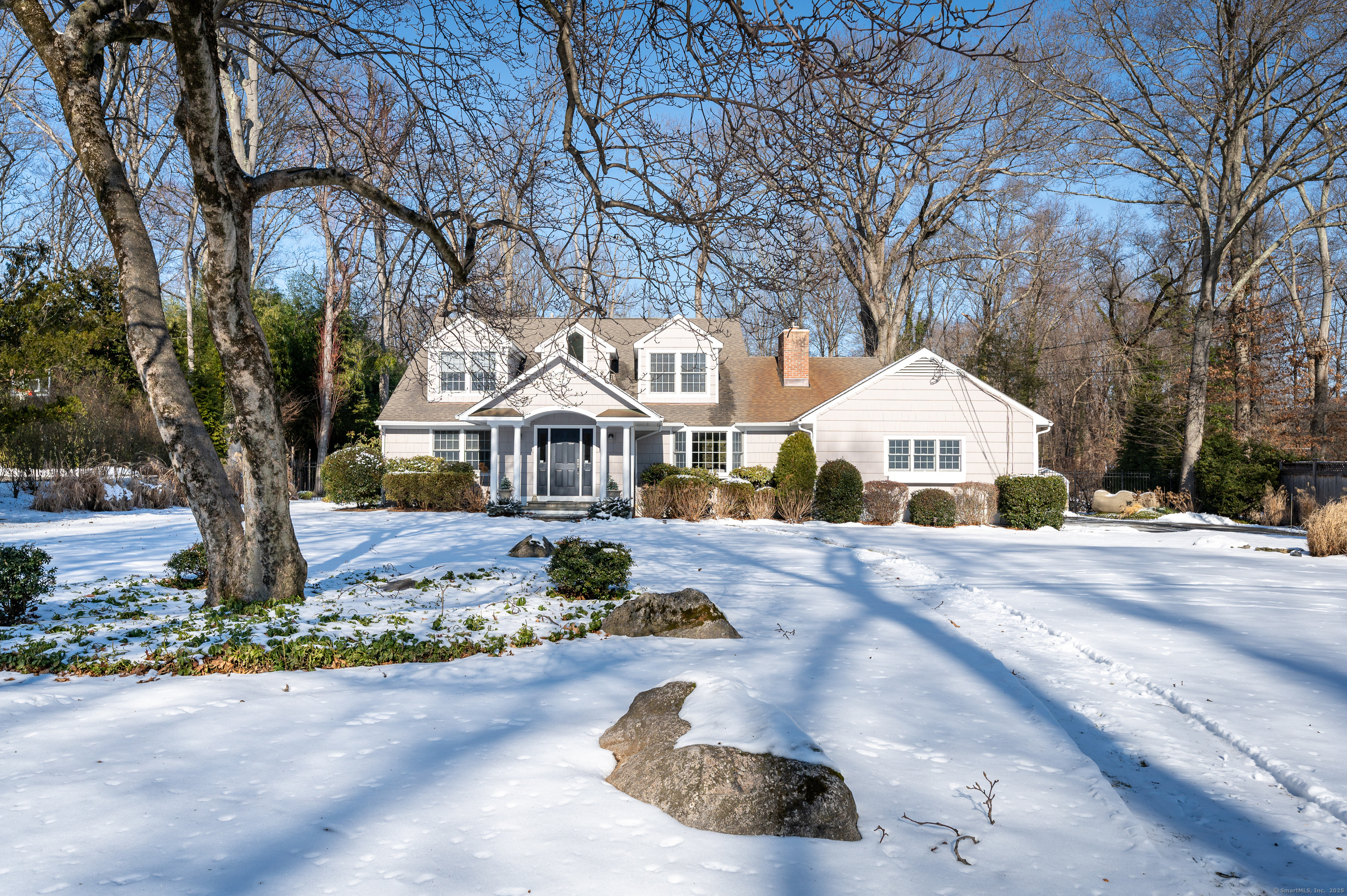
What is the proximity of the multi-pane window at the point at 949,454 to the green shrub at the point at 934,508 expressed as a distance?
2.13 metres

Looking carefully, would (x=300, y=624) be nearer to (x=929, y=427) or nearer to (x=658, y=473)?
(x=658, y=473)

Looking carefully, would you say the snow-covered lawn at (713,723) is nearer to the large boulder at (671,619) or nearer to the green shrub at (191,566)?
the large boulder at (671,619)

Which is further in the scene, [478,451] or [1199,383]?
[1199,383]

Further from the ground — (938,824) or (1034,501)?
(1034,501)

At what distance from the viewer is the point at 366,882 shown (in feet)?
9.41

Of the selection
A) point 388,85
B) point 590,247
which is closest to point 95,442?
point 388,85

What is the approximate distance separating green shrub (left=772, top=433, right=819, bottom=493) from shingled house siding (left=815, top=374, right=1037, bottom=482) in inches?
43.7

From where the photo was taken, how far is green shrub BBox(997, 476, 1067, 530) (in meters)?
19.1

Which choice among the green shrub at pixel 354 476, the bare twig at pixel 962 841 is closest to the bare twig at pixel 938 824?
the bare twig at pixel 962 841

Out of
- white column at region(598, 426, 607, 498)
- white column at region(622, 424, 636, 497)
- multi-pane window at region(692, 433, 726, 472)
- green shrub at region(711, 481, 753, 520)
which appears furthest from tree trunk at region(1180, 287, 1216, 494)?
white column at region(598, 426, 607, 498)

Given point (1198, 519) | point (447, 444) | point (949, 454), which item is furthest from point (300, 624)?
point (1198, 519)

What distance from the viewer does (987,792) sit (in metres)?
3.93

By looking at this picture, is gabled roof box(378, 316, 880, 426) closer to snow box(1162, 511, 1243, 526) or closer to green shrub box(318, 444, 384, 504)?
green shrub box(318, 444, 384, 504)

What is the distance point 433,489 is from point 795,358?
1157 centimetres
